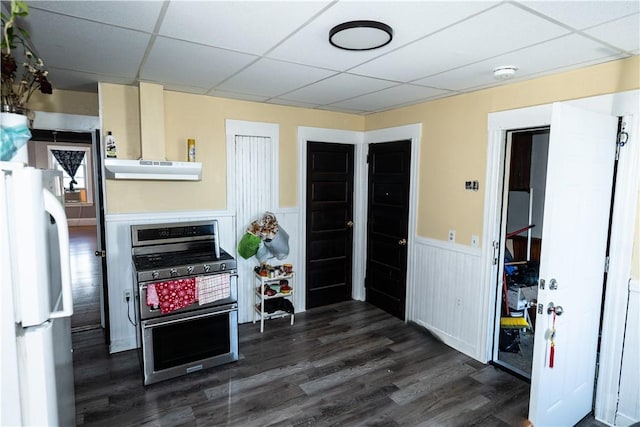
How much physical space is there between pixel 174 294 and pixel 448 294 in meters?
2.50

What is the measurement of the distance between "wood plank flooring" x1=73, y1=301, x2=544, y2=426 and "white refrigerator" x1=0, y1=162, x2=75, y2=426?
1428 millimetres

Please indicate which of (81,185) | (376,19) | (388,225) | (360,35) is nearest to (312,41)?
(360,35)

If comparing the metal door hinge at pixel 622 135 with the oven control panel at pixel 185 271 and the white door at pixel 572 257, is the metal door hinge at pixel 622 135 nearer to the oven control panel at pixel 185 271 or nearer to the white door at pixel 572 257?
the white door at pixel 572 257

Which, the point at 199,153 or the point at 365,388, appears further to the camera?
the point at 199,153

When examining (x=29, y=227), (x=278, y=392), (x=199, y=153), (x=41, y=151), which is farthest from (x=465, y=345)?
(x=41, y=151)

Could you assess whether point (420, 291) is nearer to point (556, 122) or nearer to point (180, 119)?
point (556, 122)

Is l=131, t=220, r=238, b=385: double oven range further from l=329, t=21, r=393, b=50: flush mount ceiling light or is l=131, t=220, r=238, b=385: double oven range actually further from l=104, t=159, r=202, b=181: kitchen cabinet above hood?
l=329, t=21, r=393, b=50: flush mount ceiling light

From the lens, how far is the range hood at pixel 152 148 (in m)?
3.05

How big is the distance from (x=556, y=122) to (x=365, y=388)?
2254 millimetres

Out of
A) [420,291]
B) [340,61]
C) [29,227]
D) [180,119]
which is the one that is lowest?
[420,291]

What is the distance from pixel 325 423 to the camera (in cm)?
241

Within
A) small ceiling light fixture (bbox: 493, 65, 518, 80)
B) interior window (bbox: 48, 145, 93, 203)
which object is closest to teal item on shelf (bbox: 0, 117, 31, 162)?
small ceiling light fixture (bbox: 493, 65, 518, 80)

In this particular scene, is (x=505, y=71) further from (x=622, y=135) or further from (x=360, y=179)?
(x=360, y=179)

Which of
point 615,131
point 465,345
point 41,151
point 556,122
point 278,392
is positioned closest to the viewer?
point 556,122
